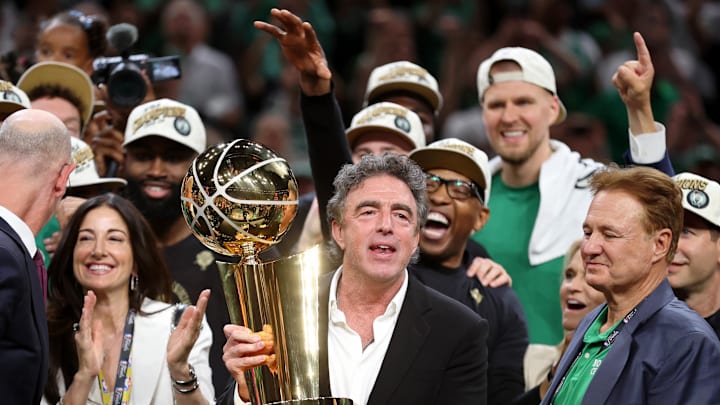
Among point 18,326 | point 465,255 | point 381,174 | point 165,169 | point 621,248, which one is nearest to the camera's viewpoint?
point 18,326

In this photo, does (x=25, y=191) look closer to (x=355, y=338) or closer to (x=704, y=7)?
(x=355, y=338)

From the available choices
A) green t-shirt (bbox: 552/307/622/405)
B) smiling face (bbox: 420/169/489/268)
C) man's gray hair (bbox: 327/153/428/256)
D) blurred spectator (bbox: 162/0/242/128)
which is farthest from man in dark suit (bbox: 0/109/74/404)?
blurred spectator (bbox: 162/0/242/128)

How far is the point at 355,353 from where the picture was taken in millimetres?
3918

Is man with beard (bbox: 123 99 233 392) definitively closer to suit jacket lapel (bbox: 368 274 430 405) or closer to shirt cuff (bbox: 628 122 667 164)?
suit jacket lapel (bbox: 368 274 430 405)

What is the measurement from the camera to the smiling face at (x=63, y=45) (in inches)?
235

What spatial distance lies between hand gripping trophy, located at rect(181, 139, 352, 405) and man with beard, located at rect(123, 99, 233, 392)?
1.76m

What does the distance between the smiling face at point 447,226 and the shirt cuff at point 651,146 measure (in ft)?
2.29

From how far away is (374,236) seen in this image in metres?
3.87

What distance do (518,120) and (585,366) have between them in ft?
6.68

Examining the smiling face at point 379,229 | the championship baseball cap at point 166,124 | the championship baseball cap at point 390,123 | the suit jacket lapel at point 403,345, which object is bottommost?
the suit jacket lapel at point 403,345

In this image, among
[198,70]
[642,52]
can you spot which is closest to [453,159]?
[642,52]

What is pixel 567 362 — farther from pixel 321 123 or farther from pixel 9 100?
pixel 9 100

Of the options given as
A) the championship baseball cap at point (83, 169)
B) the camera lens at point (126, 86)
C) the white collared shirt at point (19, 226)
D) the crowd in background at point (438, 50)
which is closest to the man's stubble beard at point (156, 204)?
the championship baseball cap at point (83, 169)

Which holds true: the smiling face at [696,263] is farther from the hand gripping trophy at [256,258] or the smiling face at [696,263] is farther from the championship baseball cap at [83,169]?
the championship baseball cap at [83,169]
